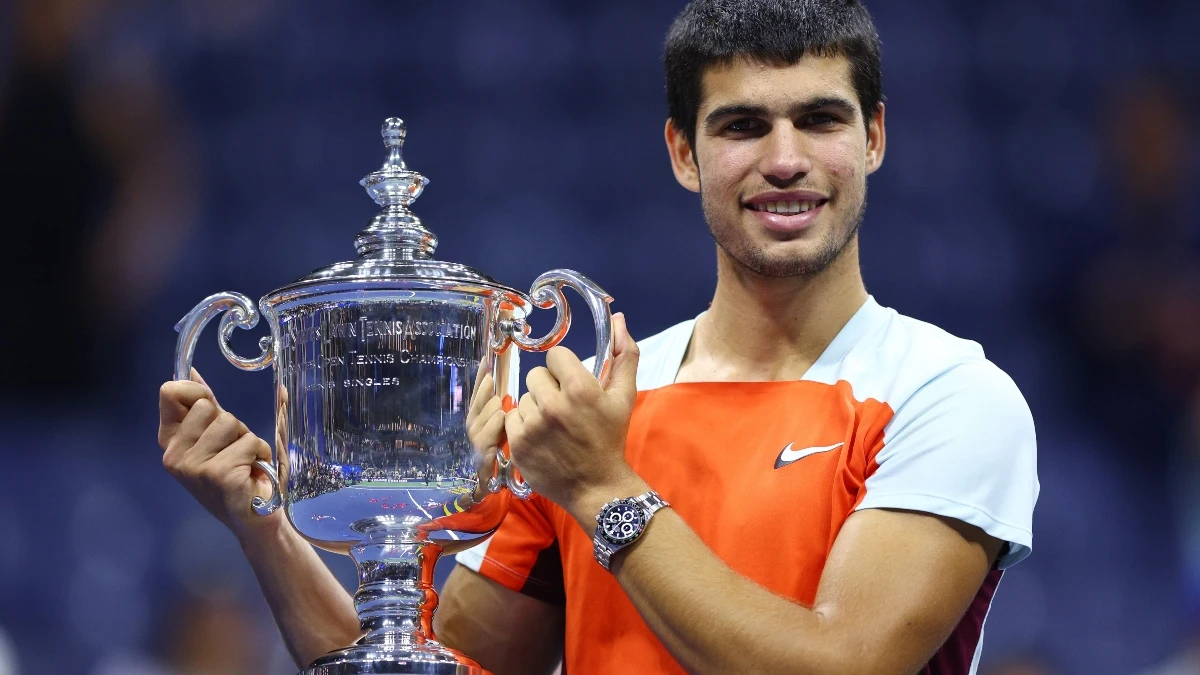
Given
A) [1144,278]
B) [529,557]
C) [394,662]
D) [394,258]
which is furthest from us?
[1144,278]

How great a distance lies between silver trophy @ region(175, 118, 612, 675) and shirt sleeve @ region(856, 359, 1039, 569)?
368mm

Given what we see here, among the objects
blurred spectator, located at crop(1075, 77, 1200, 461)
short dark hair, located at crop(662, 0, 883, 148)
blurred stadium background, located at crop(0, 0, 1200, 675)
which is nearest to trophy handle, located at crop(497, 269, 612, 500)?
short dark hair, located at crop(662, 0, 883, 148)

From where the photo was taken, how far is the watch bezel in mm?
1500

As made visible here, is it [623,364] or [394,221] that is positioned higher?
[394,221]

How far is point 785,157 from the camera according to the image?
1780 mm

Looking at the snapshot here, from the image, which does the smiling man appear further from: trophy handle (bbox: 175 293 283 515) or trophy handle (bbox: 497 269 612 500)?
trophy handle (bbox: 175 293 283 515)

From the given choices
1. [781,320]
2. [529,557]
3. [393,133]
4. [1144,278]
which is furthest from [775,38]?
[1144,278]

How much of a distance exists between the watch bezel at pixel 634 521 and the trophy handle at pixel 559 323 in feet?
0.34

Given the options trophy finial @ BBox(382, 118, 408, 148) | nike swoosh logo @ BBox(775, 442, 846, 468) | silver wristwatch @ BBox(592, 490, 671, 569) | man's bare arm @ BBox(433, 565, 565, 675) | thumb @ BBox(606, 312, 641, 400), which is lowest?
man's bare arm @ BBox(433, 565, 565, 675)

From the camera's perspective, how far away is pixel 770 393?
1841 millimetres

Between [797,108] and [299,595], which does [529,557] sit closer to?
[299,595]

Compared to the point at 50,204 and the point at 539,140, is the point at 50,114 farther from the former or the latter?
the point at 539,140

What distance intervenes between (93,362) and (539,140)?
1.57m

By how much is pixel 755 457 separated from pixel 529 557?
0.37 m
